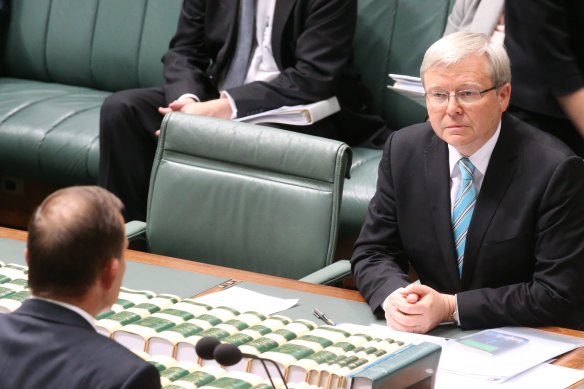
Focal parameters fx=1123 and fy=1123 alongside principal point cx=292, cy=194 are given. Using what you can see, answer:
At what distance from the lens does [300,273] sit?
3.12 meters

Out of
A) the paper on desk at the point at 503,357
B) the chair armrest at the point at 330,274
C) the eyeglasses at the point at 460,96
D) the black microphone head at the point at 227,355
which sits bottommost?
the chair armrest at the point at 330,274

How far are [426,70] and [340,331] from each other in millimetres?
813

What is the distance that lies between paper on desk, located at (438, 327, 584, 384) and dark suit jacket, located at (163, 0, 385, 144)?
208 centimetres

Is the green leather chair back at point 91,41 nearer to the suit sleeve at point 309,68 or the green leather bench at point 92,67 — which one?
the green leather bench at point 92,67

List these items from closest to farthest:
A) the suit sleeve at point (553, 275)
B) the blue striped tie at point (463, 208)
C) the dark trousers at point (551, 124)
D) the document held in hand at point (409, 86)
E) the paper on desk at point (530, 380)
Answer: the paper on desk at point (530, 380) → the suit sleeve at point (553, 275) → the blue striped tie at point (463, 208) → the dark trousers at point (551, 124) → the document held in hand at point (409, 86)

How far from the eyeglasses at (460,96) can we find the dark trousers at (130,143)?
1.70 metres

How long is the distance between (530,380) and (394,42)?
2.75 m

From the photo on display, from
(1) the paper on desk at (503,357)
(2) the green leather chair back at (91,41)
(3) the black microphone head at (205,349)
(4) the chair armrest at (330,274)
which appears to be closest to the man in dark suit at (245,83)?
(2) the green leather chair back at (91,41)

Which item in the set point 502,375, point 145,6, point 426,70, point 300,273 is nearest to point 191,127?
point 300,273

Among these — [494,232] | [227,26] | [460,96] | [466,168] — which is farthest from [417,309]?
[227,26]

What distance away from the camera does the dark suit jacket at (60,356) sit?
1.52 m

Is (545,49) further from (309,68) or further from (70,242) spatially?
(70,242)

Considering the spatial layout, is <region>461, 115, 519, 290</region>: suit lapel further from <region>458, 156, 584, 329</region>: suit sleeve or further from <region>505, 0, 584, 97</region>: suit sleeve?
<region>505, 0, 584, 97</region>: suit sleeve

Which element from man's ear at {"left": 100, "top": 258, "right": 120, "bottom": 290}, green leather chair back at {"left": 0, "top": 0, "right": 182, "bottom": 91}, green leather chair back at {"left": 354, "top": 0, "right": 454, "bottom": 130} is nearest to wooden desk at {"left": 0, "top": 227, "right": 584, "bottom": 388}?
man's ear at {"left": 100, "top": 258, "right": 120, "bottom": 290}
